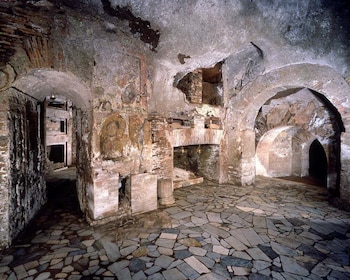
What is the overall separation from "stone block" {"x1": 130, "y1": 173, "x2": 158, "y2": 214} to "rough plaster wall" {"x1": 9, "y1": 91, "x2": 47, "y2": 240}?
2107 mm

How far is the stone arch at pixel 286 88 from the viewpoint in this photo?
4789 millimetres

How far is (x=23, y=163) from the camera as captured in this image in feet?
12.6

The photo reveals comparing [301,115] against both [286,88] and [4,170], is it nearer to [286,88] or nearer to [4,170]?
[286,88]

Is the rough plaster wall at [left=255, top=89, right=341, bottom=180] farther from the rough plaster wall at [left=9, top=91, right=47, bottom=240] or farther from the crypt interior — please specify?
the rough plaster wall at [left=9, top=91, right=47, bottom=240]

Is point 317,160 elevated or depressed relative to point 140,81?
depressed

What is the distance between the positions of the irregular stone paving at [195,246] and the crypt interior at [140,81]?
18.4 inches

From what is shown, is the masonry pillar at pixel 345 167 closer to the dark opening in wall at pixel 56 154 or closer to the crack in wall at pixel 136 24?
the crack in wall at pixel 136 24

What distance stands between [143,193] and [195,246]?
1.80m

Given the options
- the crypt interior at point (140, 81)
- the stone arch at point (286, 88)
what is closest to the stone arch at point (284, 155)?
the stone arch at point (286, 88)

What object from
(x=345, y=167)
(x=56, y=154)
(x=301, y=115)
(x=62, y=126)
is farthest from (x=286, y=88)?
(x=56, y=154)

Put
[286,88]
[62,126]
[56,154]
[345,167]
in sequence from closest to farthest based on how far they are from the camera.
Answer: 1. [345,167]
2. [286,88]
3. [62,126]
4. [56,154]

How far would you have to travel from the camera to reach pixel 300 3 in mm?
4398

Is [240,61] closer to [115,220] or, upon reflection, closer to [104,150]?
[104,150]

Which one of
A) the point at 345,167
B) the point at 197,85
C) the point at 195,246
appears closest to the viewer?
the point at 195,246
